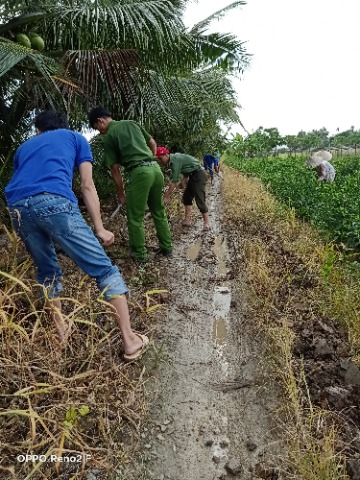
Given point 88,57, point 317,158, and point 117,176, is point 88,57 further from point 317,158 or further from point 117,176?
point 317,158

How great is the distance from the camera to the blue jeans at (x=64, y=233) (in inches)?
77.9

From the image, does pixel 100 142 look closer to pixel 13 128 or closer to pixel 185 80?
pixel 13 128

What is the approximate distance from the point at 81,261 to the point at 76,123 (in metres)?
3.43

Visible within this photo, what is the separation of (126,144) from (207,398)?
8.25ft

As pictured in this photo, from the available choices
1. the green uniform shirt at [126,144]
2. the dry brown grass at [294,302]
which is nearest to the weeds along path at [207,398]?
the dry brown grass at [294,302]

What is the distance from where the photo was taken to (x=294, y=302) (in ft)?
9.72

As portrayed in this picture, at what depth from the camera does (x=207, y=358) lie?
243 cm

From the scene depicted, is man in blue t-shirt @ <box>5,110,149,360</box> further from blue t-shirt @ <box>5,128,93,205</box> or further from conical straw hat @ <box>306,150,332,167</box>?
conical straw hat @ <box>306,150,332,167</box>

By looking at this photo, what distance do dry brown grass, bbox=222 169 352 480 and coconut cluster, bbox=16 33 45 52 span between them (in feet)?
10.1

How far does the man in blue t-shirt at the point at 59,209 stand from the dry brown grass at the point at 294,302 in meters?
0.93

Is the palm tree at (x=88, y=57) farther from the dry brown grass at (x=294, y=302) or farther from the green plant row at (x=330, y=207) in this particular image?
the green plant row at (x=330, y=207)

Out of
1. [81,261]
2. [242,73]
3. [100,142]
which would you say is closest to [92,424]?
[81,261]

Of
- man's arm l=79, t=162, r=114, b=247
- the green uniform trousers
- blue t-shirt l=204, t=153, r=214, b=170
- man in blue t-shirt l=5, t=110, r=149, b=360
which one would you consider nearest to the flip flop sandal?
man in blue t-shirt l=5, t=110, r=149, b=360

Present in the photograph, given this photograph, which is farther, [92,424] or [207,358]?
[207,358]
